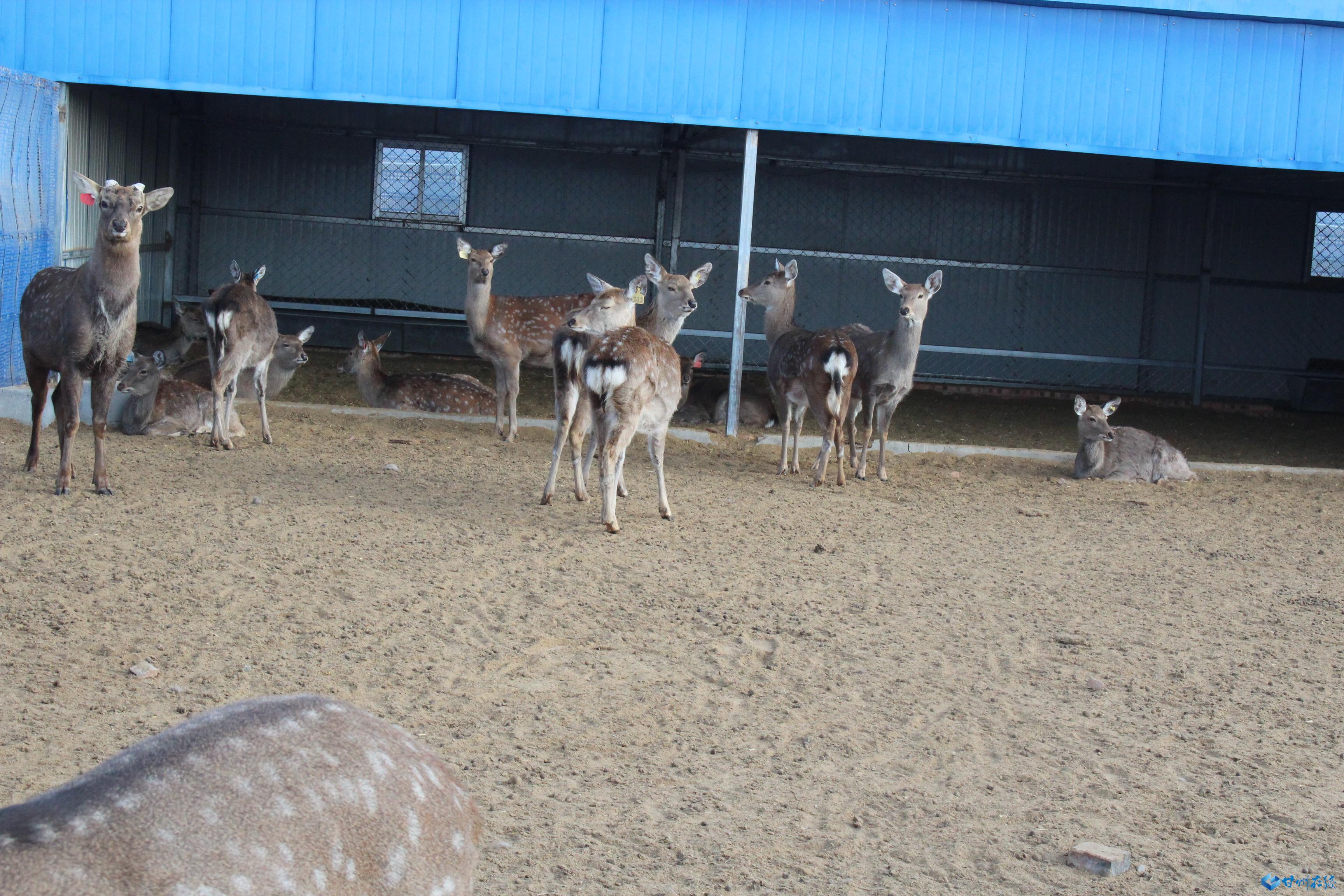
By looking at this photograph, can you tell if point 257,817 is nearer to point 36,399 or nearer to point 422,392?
point 36,399

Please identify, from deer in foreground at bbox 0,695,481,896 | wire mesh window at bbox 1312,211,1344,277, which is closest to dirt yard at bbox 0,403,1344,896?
deer in foreground at bbox 0,695,481,896

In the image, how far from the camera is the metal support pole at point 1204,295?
1585 centimetres

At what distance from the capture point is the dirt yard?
3805mm

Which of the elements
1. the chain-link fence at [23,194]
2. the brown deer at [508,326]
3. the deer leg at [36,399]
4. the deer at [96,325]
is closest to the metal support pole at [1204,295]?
the brown deer at [508,326]

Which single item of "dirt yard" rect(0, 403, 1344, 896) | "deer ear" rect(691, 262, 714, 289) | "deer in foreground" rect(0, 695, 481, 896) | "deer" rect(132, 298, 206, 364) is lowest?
"dirt yard" rect(0, 403, 1344, 896)

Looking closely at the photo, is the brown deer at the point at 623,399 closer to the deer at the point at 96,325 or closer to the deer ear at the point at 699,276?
the deer ear at the point at 699,276

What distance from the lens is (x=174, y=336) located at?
14766 mm

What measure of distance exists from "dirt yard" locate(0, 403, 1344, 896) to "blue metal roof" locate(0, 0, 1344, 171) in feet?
11.3

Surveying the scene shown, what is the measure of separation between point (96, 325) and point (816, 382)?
16.1 feet

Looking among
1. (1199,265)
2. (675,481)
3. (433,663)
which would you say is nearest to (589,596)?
(433,663)

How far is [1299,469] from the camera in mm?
11125

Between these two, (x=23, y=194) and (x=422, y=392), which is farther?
(x=422, y=392)

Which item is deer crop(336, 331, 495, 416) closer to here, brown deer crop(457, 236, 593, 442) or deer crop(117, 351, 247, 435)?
brown deer crop(457, 236, 593, 442)

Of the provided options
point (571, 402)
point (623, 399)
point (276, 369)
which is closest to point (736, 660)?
point (623, 399)
